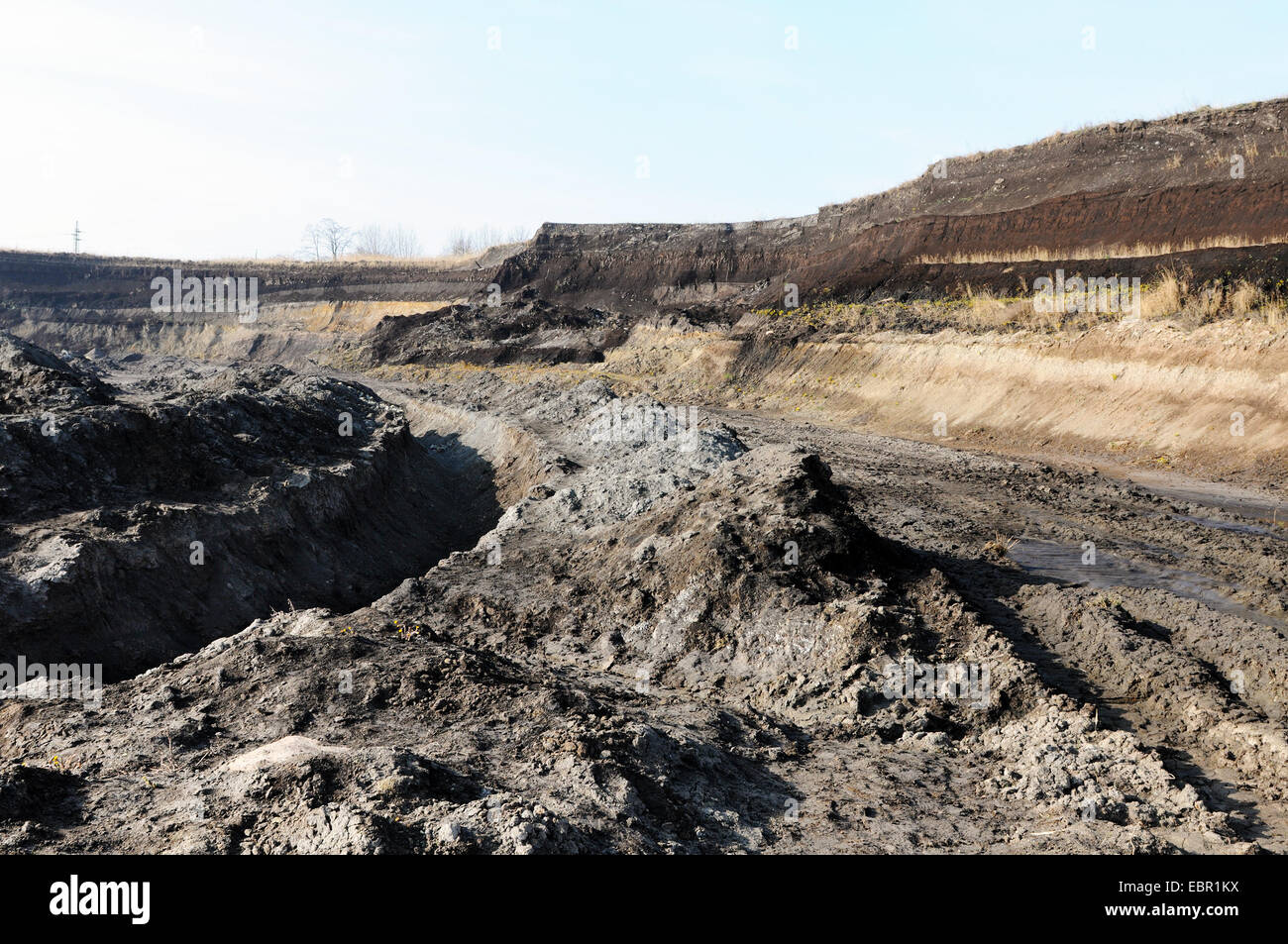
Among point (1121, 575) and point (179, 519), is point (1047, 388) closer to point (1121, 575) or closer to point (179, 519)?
point (1121, 575)

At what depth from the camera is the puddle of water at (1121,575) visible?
952cm

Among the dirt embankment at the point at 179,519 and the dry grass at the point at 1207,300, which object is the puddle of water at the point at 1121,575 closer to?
the dirt embankment at the point at 179,519

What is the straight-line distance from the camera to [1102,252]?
2628 cm

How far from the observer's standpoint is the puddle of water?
375 inches

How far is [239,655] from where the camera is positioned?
672 cm

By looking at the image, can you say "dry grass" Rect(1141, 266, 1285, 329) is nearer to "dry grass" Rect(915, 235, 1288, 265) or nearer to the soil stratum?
the soil stratum

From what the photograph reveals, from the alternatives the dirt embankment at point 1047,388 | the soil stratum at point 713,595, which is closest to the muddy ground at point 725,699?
the soil stratum at point 713,595

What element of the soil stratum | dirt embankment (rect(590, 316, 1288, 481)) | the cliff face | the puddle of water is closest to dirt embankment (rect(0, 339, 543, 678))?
the soil stratum

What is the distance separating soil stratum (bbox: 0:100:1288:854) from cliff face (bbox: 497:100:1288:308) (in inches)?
10.4

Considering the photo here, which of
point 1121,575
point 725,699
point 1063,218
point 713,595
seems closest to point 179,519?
point 713,595

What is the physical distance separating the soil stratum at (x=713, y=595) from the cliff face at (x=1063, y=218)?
264mm

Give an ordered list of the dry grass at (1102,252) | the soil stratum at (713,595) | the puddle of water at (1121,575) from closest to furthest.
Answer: the soil stratum at (713,595), the puddle of water at (1121,575), the dry grass at (1102,252)
